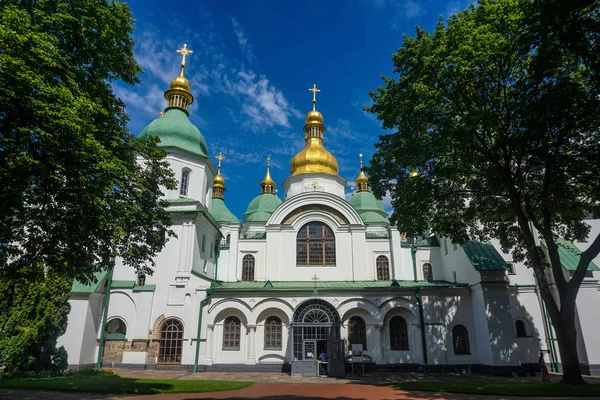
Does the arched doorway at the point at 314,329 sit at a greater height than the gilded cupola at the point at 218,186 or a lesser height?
lesser

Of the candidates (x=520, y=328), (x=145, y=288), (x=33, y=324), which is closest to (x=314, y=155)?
(x=145, y=288)

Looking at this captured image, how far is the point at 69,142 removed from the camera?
8789 millimetres

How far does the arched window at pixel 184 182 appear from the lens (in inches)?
874

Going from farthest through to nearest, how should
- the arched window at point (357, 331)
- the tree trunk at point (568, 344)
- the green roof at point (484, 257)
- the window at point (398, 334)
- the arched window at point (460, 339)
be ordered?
the arched window at point (357, 331) → the window at point (398, 334) → the arched window at point (460, 339) → the green roof at point (484, 257) → the tree trunk at point (568, 344)

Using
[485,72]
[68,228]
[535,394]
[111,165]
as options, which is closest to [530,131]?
[485,72]

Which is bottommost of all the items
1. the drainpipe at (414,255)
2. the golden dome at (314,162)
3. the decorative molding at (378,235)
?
the drainpipe at (414,255)

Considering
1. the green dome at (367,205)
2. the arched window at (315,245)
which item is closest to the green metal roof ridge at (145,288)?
the arched window at (315,245)

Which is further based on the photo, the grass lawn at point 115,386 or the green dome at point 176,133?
the green dome at point 176,133

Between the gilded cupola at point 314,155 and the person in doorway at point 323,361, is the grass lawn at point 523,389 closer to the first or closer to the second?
the person in doorway at point 323,361

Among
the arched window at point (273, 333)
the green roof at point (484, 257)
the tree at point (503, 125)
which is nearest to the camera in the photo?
the tree at point (503, 125)

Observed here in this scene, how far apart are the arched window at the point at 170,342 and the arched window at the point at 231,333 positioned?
2163 millimetres

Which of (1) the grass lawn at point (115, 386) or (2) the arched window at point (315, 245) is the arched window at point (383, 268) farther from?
(1) the grass lawn at point (115, 386)

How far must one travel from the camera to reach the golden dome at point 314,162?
29.5 meters

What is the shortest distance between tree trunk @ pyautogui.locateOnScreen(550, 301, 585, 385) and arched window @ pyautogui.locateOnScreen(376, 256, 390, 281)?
11628 millimetres
